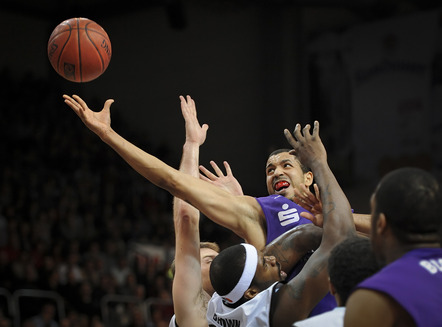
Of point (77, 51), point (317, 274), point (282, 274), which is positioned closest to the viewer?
point (317, 274)

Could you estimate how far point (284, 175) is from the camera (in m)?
4.38

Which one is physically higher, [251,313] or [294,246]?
[294,246]

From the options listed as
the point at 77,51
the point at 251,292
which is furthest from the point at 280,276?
the point at 77,51

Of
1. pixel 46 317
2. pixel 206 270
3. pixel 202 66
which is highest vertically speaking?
pixel 202 66

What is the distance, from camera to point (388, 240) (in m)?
2.23

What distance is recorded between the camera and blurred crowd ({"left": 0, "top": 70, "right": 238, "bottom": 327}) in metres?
9.80

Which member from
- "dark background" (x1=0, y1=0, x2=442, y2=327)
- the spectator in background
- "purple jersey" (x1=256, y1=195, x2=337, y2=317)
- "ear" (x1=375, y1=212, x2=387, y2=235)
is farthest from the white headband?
"dark background" (x1=0, y1=0, x2=442, y2=327)

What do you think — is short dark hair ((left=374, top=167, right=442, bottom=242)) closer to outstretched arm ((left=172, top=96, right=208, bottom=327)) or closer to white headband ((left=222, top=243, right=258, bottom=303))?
white headband ((left=222, top=243, right=258, bottom=303))

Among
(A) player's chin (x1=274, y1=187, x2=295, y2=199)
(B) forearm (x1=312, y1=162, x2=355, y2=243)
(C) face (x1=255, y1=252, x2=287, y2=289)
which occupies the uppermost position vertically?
(B) forearm (x1=312, y1=162, x2=355, y2=243)

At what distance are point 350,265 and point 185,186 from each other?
120 cm

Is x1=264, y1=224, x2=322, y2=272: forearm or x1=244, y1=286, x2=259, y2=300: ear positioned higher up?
x1=264, y1=224, x2=322, y2=272: forearm

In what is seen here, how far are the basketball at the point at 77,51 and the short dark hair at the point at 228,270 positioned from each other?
2088 mm

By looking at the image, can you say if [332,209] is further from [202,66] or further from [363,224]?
[202,66]

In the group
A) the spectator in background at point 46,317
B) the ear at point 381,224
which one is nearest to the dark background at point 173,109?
the spectator in background at point 46,317
